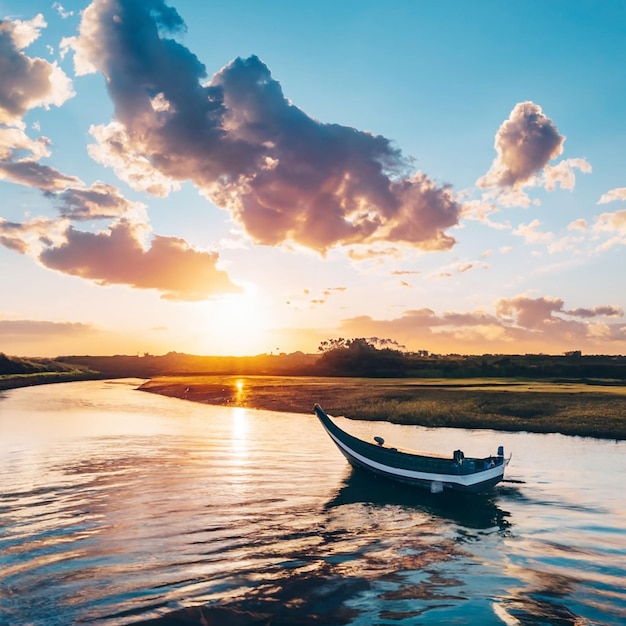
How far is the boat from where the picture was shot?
89.0ft

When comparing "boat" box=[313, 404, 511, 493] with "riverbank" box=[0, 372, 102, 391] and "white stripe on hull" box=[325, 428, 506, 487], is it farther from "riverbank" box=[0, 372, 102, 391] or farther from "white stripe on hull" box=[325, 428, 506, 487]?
"riverbank" box=[0, 372, 102, 391]

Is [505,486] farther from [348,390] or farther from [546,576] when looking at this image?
[348,390]

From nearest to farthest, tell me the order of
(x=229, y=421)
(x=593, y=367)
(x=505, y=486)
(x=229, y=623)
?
(x=229, y=623) < (x=505, y=486) < (x=229, y=421) < (x=593, y=367)

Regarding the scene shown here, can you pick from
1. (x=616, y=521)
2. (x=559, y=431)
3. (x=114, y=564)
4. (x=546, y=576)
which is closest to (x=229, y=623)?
(x=114, y=564)

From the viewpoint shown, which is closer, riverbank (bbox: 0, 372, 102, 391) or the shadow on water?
the shadow on water

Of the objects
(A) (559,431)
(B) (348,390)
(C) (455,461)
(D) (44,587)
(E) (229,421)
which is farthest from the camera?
(B) (348,390)

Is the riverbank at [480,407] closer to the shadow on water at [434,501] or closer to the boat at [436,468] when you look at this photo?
the shadow on water at [434,501]

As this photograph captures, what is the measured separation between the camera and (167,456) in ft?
129

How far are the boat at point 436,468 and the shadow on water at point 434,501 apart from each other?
0.62 meters

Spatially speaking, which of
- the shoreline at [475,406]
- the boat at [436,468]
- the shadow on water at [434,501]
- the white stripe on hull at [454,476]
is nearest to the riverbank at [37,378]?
the shoreline at [475,406]

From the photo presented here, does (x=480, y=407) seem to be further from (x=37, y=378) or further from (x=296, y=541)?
(x=37, y=378)


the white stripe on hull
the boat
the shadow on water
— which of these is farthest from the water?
the white stripe on hull

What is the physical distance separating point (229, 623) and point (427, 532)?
11.3 meters

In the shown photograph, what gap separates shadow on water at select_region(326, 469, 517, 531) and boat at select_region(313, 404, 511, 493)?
618 millimetres
